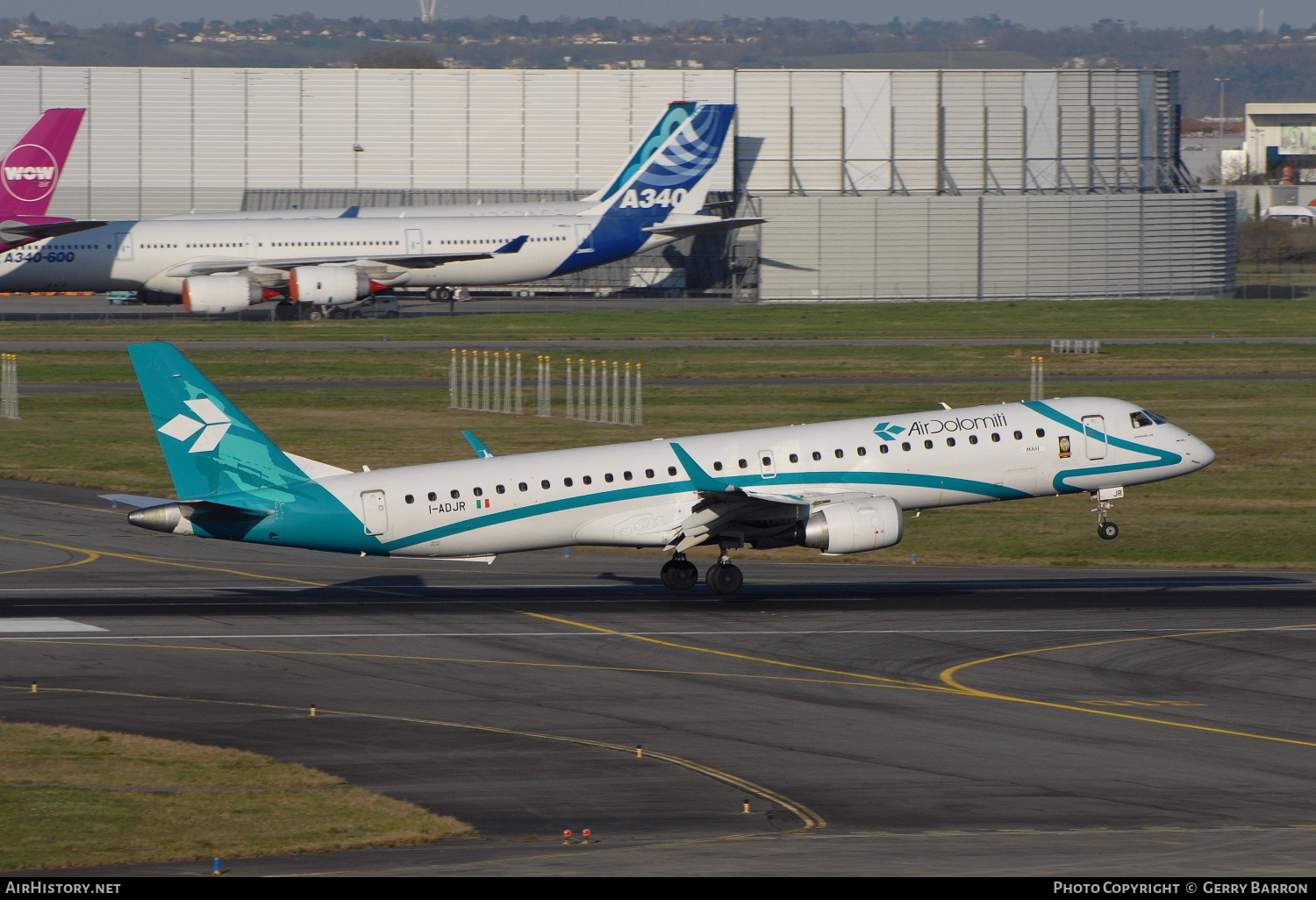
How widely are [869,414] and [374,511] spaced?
35199mm

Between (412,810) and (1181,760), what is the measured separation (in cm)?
1192

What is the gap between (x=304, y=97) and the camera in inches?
5157

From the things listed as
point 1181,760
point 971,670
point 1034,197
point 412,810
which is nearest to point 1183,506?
point 971,670

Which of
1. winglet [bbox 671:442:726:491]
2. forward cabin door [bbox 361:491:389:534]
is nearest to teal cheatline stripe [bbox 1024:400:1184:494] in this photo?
winglet [bbox 671:442:726:491]

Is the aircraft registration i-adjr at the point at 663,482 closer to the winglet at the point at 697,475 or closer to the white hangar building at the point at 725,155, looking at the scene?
the winglet at the point at 697,475

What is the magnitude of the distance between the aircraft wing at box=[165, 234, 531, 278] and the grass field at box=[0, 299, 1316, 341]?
140 inches

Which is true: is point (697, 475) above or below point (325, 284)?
below

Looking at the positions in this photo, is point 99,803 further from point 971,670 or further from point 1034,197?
point 1034,197

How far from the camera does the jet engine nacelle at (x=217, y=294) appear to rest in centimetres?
10312

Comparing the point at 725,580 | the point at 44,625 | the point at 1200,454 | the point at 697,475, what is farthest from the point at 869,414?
the point at 44,625

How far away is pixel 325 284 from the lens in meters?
106

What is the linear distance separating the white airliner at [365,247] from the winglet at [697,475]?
230 feet

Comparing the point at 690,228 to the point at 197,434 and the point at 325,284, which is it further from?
the point at 197,434

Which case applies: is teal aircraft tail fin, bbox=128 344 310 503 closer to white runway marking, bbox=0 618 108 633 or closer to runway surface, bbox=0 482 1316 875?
runway surface, bbox=0 482 1316 875
